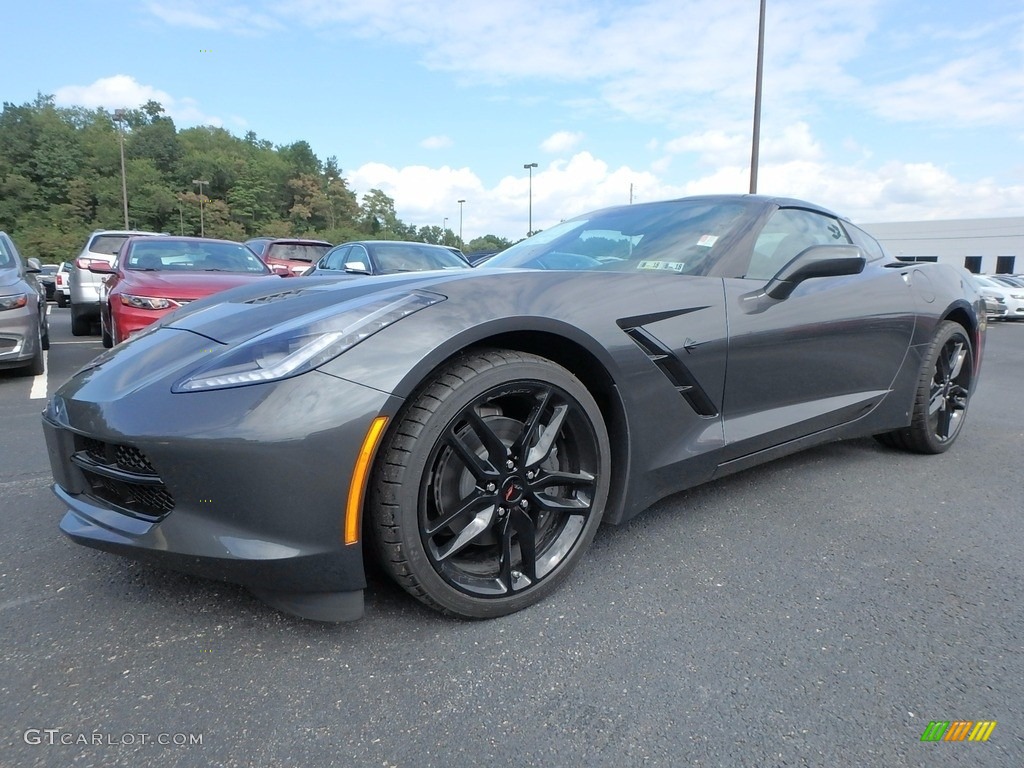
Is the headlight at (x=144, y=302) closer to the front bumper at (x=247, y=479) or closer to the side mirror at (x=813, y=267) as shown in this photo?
the front bumper at (x=247, y=479)

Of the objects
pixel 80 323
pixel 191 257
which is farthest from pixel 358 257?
pixel 80 323

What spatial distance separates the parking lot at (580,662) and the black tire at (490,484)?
125mm

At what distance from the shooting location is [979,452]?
3574 millimetres

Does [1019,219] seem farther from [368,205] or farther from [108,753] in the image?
[368,205]

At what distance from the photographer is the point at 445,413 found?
5.23 ft

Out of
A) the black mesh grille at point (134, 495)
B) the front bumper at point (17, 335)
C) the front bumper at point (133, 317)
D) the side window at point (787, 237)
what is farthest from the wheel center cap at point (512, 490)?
the front bumper at point (17, 335)

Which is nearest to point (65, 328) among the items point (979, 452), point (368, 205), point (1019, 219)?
point (979, 452)

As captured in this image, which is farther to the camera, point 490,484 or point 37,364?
point 37,364

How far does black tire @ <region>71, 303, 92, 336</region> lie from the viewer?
8.95 metres

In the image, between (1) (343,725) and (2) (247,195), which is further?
(2) (247,195)

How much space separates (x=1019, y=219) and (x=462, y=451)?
55590 millimetres

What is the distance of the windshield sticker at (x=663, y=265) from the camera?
7.57 feet

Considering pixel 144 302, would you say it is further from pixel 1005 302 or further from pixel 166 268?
pixel 1005 302

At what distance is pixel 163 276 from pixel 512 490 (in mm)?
5118
